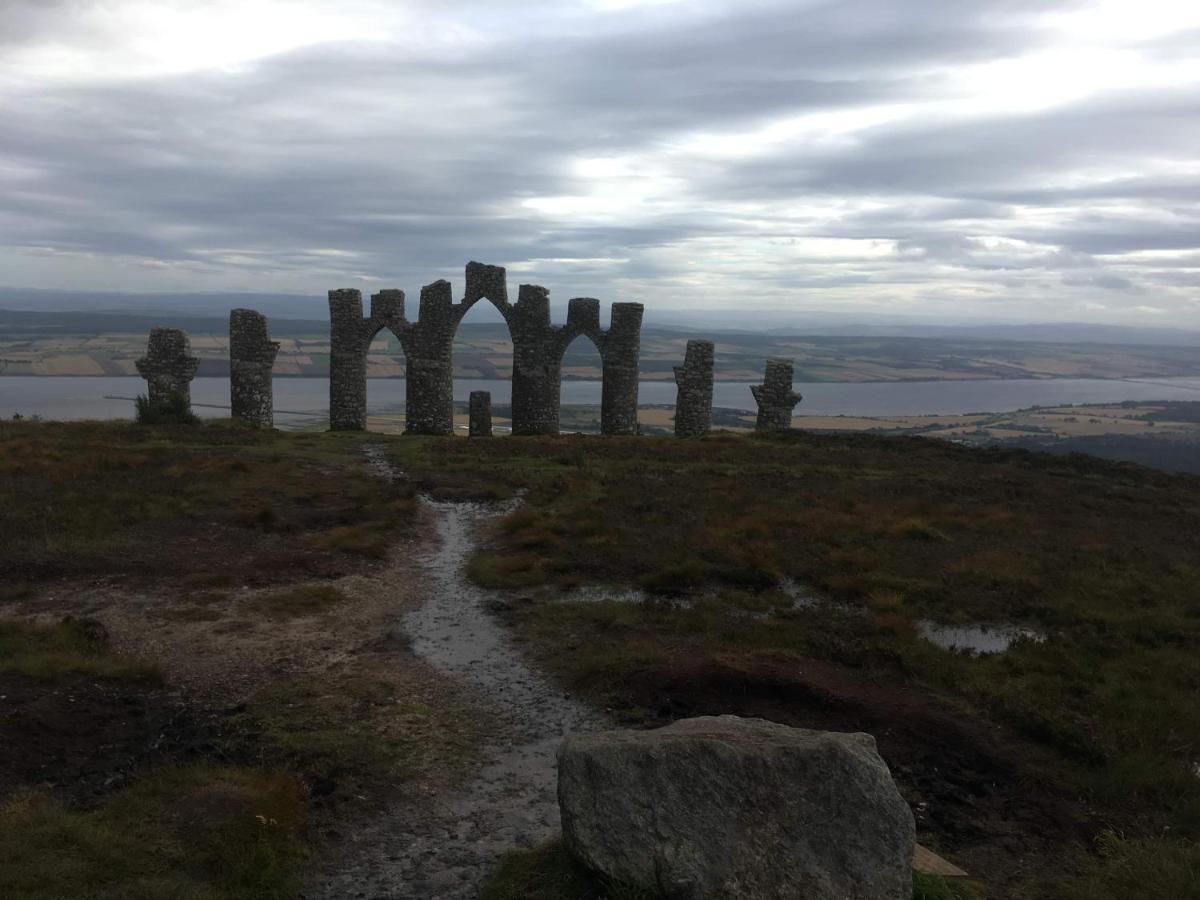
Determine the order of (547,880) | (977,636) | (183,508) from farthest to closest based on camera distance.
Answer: (183,508), (977,636), (547,880)

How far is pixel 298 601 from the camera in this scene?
14.9 meters

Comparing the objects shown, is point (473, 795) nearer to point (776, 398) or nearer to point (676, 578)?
point (676, 578)

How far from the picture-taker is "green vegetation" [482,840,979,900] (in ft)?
21.7

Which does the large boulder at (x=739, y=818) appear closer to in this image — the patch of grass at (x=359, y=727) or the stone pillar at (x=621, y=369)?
the patch of grass at (x=359, y=727)


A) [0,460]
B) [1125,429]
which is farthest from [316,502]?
[1125,429]

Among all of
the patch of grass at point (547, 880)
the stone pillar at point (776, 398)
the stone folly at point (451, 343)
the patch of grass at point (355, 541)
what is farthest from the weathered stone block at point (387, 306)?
the patch of grass at point (547, 880)

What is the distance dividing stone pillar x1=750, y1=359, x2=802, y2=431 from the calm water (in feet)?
140

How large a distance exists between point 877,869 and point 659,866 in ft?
5.31

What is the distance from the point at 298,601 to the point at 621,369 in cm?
3099

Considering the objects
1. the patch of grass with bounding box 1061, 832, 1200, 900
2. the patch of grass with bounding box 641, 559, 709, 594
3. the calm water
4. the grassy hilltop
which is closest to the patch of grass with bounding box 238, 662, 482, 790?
the grassy hilltop

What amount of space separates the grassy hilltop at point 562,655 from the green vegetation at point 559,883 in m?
0.04

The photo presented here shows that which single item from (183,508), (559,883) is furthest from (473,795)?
(183,508)

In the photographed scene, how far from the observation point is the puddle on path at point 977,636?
13938 millimetres

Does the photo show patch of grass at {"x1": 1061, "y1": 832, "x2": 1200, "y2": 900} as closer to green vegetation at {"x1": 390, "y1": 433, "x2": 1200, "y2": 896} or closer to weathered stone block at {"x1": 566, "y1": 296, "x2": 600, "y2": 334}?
green vegetation at {"x1": 390, "y1": 433, "x2": 1200, "y2": 896}
